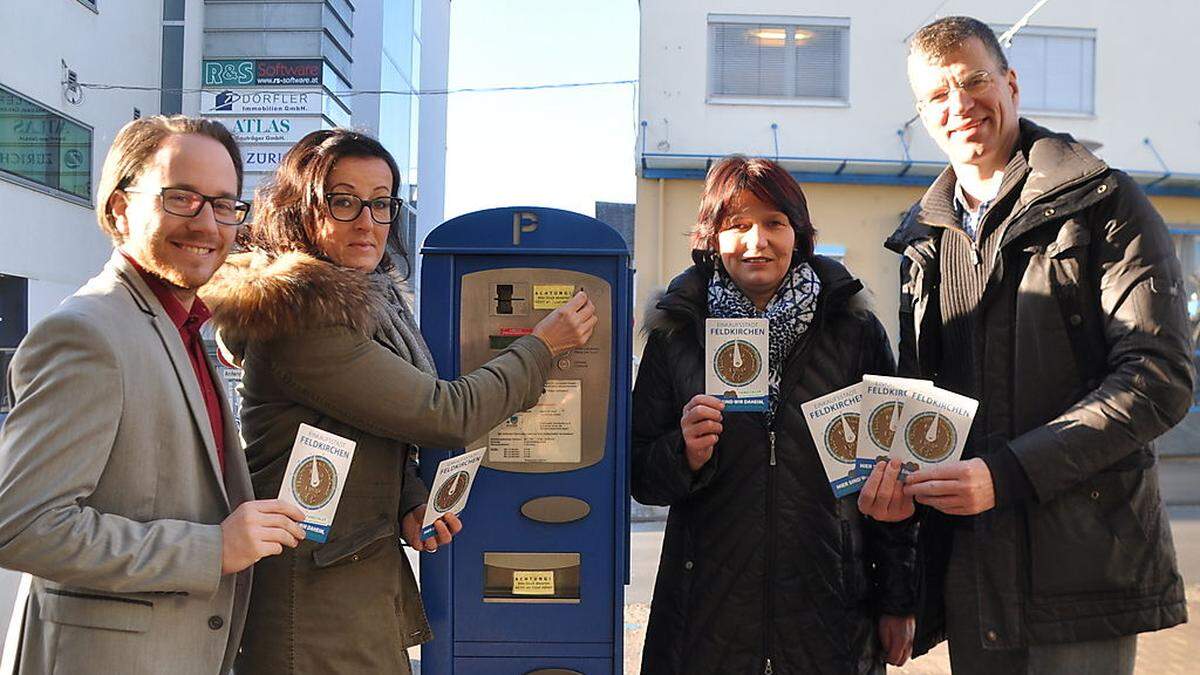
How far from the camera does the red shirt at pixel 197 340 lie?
184 centimetres

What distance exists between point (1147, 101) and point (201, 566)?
13.8 meters

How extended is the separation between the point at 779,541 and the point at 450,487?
847 millimetres

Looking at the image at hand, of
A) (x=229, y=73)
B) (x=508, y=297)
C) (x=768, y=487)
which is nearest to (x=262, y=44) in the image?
(x=229, y=73)

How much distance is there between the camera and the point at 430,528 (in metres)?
2.26

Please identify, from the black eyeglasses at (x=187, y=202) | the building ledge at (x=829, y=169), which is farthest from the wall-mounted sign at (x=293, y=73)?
the black eyeglasses at (x=187, y=202)

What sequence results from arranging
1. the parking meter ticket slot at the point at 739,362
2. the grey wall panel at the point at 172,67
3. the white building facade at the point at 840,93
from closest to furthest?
the parking meter ticket slot at the point at 739,362 < the white building facade at the point at 840,93 < the grey wall panel at the point at 172,67

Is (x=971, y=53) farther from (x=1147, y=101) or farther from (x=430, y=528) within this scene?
(x=1147, y=101)

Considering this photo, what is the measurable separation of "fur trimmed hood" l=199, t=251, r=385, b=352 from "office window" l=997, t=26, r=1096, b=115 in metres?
12.0

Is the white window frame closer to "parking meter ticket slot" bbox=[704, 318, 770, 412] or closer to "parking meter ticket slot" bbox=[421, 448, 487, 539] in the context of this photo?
"parking meter ticket slot" bbox=[704, 318, 770, 412]

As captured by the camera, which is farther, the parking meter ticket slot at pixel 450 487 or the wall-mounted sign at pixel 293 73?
the wall-mounted sign at pixel 293 73

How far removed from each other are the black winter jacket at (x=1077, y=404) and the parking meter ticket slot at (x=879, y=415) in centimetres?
22

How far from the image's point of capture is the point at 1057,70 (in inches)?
478

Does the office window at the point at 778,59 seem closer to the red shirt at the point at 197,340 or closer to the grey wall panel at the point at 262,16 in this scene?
the grey wall panel at the point at 262,16

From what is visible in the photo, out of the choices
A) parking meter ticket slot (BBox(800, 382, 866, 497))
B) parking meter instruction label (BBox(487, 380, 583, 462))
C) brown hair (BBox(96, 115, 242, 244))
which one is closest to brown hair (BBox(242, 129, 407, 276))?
brown hair (BBox(96, 115, 242, 244))
